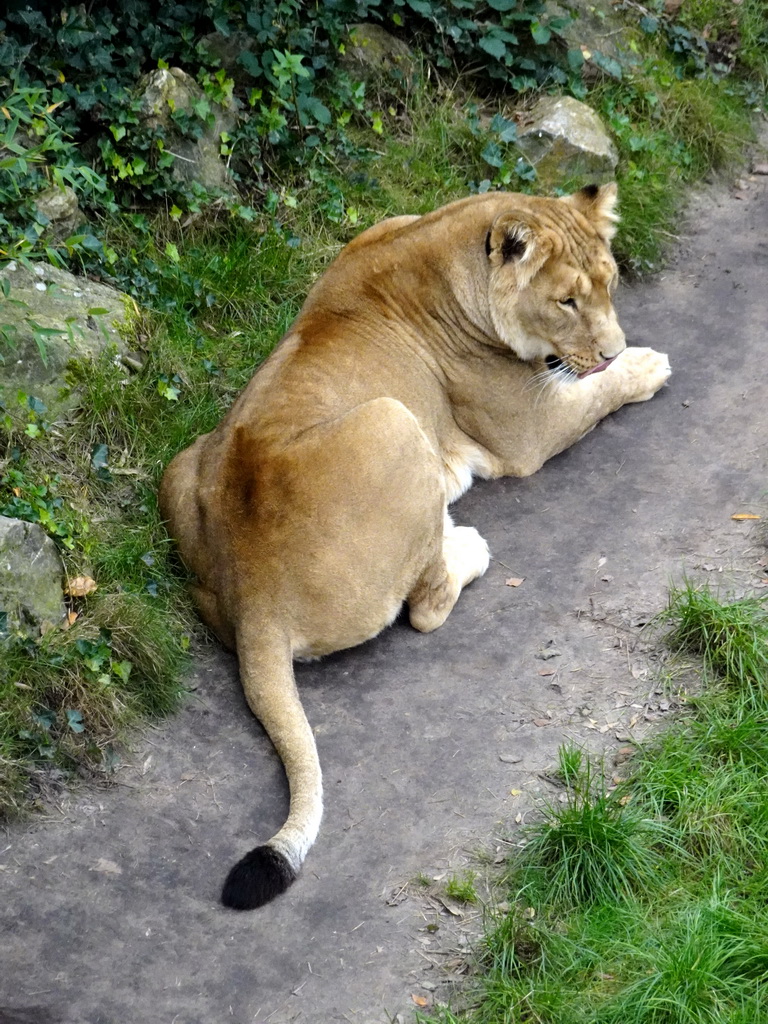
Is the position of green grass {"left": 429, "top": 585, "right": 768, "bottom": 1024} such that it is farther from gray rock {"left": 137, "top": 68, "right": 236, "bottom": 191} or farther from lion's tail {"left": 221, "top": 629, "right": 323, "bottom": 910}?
gray rock {"left": 137, "top": 68, "right": 236, "bottom": 191}

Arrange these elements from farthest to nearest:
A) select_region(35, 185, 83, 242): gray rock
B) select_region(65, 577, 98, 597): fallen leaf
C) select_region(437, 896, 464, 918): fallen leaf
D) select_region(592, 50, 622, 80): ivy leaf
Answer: select_region(592, 50, 622, 80): ivy leaf < select_region(35, 185, 83, 242): gray rock < select_region(65, 577, 98, 597): fallen leaf < select_region(437, 896, 464, 918): fallen leaf

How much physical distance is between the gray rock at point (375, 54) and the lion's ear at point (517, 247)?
96.6 inches

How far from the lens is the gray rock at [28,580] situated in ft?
15.0

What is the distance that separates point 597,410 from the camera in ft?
19.9

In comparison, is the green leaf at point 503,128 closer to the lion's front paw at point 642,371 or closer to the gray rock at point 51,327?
the lion's front paw at point 642,371

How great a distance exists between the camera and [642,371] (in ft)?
20.5

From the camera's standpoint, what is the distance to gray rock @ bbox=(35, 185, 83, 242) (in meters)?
5.95

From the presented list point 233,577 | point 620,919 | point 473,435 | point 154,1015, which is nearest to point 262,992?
point 154,1015

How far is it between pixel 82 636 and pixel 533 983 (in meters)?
2.07

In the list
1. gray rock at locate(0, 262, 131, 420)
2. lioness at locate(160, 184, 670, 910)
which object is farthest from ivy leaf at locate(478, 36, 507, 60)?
gray rock at locate(0, 262, 131, 420)

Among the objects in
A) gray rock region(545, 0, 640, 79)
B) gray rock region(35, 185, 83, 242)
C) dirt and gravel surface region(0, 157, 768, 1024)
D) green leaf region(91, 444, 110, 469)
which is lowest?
dirt and gravel surface region(0, 157, 768, 1024)

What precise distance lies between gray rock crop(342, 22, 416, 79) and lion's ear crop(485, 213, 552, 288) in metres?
2.45

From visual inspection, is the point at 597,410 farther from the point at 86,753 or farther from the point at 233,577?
the point at 86,753

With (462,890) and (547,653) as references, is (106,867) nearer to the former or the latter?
(462,890)
